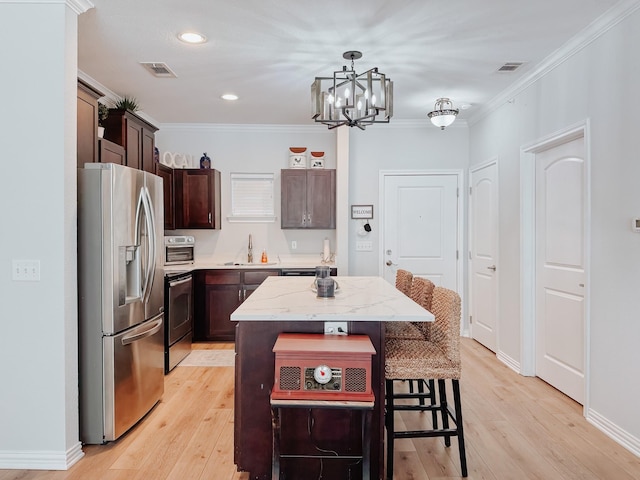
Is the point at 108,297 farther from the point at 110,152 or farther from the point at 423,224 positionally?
the point at 423,224

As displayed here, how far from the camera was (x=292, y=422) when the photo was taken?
207 cm

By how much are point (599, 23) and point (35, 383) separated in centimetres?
409

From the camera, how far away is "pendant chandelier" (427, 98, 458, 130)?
161 inches

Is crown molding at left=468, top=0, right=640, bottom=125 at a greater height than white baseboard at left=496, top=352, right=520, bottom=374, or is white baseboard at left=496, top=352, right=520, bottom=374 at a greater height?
crown molding at left=468, top=0, right=640, bottom=125

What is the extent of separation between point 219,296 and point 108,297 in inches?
91.6

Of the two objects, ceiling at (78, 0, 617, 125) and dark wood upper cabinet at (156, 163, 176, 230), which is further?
dark wood upper cabinet at (156, 163, 176, 230)

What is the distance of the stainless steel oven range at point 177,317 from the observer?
3.87 m

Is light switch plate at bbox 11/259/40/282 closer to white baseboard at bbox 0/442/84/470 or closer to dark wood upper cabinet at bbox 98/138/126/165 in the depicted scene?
white baseboard at bbox 0/442/84/470

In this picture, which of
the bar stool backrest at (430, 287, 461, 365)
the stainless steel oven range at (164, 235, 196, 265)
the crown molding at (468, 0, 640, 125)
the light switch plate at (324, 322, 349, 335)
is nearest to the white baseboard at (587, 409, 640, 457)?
the bar stool backrest at (430, 287, 461, 365)

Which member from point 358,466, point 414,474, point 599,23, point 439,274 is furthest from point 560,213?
point 358,466

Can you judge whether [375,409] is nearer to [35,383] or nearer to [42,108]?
[35,383]

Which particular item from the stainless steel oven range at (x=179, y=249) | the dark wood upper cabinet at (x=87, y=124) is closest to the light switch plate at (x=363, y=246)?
the stainless steel oven range at (x=179, y=249)

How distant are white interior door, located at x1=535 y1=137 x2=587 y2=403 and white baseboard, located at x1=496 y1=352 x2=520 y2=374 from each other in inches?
7.7

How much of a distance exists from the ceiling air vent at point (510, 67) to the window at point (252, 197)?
9.71ft
